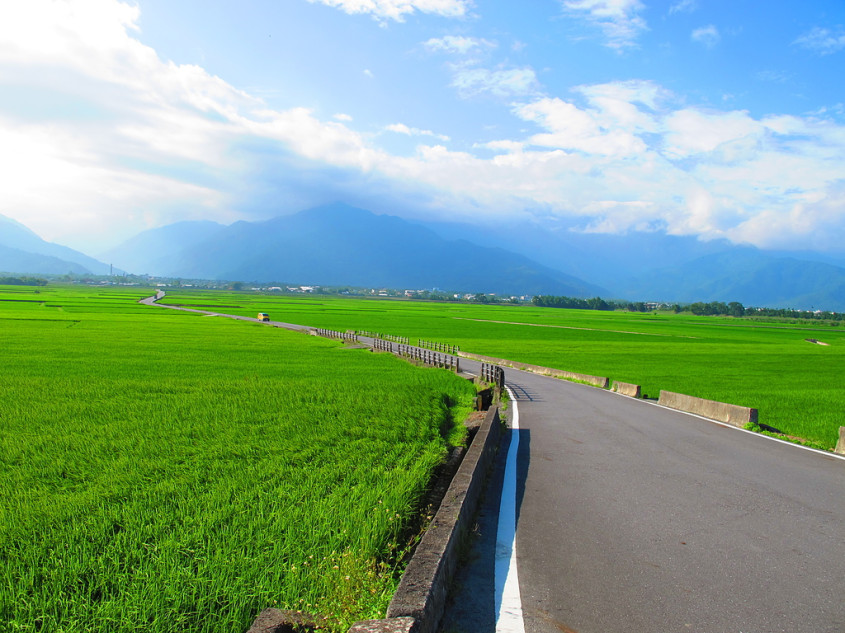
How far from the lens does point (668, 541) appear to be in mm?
5258

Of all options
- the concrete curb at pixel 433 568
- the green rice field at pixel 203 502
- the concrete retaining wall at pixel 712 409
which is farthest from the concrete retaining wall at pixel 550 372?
the concrete curb at pixel 433 568

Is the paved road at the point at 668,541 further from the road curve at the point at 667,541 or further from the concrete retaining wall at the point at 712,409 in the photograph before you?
the concrete retaining wall at the point at 712,409

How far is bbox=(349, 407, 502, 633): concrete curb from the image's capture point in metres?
3.06

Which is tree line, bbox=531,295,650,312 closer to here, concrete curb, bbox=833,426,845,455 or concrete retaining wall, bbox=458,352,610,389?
concrete retaining wall, bbox=458,352,610,389

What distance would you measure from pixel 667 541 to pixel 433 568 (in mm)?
2782

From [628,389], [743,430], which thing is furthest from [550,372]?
[743,430]

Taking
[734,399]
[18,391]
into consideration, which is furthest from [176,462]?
[734,399]

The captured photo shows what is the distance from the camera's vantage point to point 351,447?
313 inches

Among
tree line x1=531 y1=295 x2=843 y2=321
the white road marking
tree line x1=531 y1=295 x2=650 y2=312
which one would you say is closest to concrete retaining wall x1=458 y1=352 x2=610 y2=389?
the white road marking

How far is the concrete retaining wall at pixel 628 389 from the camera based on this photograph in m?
18.9

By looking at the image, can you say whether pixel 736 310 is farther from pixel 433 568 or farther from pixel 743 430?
pixel 433 568

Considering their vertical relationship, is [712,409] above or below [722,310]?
below

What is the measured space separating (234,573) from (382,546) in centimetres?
120

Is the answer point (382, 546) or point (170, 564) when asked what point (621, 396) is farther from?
point (170, 564)
